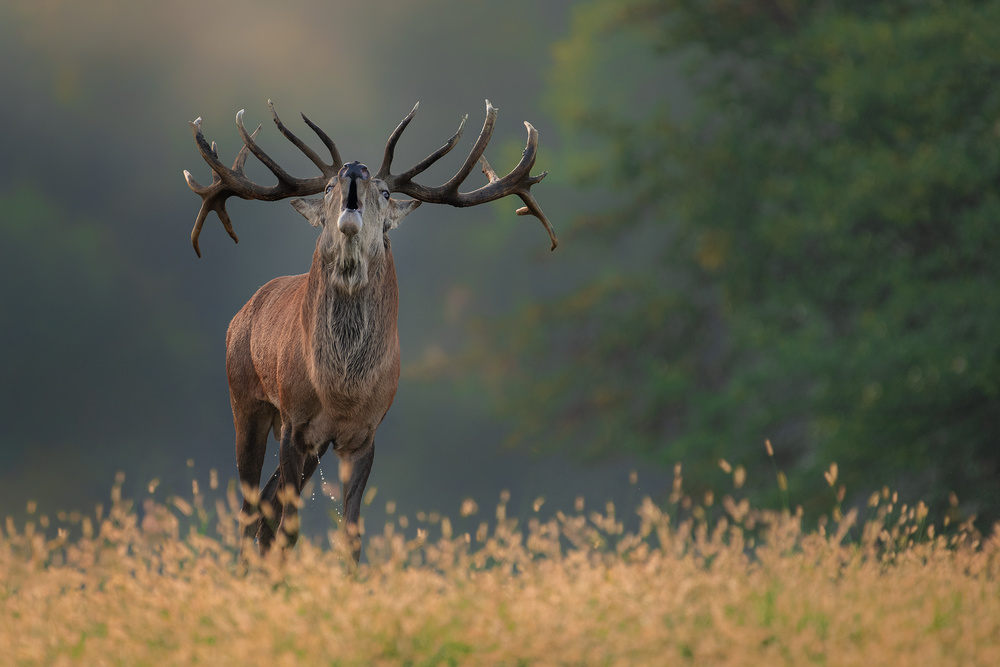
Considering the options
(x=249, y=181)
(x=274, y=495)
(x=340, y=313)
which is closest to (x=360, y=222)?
(x=340, y=313)

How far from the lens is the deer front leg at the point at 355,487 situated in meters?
6.08

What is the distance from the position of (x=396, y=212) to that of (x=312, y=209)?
0.54 m

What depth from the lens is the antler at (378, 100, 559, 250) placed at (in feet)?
21.8

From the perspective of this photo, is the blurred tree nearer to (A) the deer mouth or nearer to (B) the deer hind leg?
(B) the deer hind leg

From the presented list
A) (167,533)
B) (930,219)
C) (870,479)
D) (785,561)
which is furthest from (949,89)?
(167,533)

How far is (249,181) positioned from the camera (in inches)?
275

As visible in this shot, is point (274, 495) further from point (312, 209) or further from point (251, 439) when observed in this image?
point (312, 209)

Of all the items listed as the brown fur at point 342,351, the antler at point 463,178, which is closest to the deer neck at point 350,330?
the brown fur at point 342,351

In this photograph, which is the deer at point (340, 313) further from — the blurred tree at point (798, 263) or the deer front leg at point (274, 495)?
the blurred tree at point (798, 263)

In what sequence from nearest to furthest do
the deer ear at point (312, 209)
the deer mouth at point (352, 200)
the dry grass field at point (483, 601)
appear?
1. the dry grass field at point (483, 601)
2. the deer mouth at point (352, 200)
3. the deer ear at point (312, 209)

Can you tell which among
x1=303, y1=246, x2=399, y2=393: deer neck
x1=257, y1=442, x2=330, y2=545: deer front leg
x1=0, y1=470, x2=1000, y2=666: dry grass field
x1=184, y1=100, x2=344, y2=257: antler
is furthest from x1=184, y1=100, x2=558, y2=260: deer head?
x1=0, y1=470, x2=1000, y2=666: dry grass field

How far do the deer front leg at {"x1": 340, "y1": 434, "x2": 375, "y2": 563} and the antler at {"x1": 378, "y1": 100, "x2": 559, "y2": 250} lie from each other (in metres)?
1.52

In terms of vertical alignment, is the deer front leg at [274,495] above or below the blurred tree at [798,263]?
below

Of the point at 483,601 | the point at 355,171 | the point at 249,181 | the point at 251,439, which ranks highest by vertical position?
the point at 249,181
